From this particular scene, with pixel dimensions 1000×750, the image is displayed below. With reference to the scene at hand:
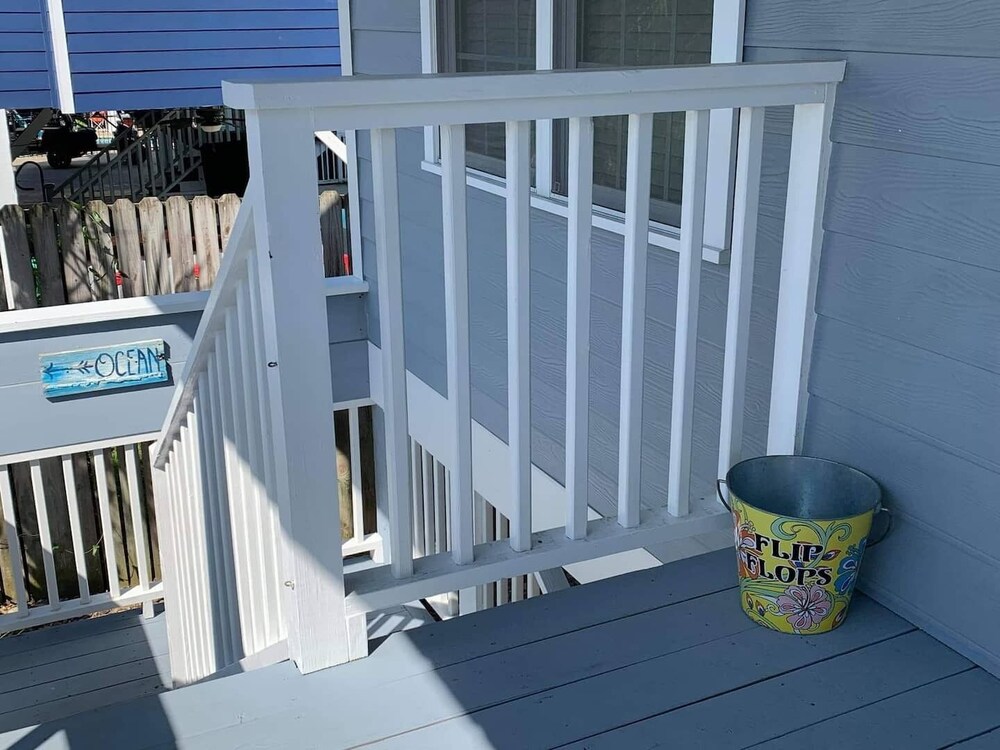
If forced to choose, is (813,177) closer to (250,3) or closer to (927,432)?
(927,432)

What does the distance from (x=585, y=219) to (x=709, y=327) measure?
800mm

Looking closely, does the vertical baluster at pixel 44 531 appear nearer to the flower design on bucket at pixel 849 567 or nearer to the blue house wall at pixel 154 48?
the blue house wall at pixel 154 48

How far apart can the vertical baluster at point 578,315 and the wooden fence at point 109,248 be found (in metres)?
2.84

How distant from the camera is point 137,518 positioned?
5.00 metres

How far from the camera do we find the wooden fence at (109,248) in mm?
4520

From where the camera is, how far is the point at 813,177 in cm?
204

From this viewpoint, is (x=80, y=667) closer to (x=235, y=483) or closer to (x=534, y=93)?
(x=235, y=483)

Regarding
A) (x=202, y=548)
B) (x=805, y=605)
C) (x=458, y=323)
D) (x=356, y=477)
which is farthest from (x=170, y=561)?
(x=805, y=605)

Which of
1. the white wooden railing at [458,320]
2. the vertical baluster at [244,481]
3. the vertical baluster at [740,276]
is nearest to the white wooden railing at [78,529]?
the vertical baluster at [244,481]

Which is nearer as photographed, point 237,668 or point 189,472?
point 237,668

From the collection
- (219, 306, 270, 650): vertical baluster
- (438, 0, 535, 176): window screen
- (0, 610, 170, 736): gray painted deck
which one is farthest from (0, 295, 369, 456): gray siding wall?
(219, 306, 270, 650): vertical baluster

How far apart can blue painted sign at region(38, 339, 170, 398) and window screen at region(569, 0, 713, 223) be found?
2.68m

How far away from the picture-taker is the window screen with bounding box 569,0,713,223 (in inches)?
99.6

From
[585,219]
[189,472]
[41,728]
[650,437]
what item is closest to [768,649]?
[585,219]
